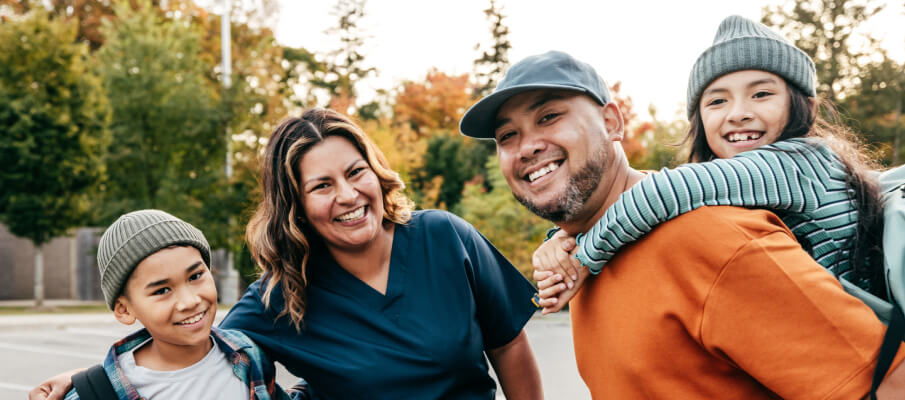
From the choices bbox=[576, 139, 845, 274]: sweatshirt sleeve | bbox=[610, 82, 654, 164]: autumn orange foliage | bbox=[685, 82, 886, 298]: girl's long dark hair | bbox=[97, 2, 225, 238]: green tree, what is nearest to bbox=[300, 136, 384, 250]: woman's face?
bbox=[576, 139, 845, 274]: sweatshirt sleeve

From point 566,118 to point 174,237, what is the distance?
56.7 inches

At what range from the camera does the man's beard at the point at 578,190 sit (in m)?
1.91

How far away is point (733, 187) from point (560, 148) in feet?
1.74

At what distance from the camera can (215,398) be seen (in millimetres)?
2371

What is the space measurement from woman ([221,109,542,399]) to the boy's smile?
0.18m

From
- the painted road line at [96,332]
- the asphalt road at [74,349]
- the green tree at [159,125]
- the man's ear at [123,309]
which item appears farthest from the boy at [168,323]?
the green tree at [159,125]

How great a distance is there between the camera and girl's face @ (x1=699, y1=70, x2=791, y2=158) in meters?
1.96

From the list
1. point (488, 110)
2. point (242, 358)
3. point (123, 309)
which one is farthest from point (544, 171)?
point (123, 309)

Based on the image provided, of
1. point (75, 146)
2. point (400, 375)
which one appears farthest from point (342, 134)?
point (75, 146)

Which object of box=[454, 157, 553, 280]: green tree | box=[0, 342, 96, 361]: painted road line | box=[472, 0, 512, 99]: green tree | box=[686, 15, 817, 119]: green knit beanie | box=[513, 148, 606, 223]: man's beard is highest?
box=[472, 0, 512, 99]: green tree

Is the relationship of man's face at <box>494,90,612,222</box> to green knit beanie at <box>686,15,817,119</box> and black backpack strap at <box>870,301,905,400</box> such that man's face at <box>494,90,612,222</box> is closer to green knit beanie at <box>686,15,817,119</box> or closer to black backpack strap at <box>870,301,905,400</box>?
green knit beanie at <box>686,15,817,119</box>

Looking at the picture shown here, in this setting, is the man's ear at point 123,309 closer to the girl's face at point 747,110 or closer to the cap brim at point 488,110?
the cap brim at point 488,110

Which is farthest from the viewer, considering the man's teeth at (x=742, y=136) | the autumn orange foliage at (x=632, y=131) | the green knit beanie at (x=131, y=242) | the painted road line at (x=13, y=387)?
the autumn orange foliage at (x=632, y=131)

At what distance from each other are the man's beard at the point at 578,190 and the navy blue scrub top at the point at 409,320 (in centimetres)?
Answer: 67
